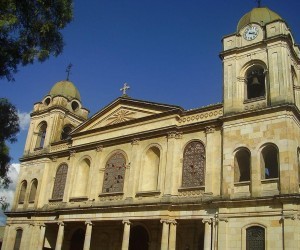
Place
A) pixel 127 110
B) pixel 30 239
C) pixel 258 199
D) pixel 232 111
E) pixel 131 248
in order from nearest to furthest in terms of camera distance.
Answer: pixel 258 199, pixel 232 111, pixel 131 248, pixel 127 110, pixel 30 239

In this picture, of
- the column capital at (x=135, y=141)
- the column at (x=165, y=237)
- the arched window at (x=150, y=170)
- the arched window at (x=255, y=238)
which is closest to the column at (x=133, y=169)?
the column capital at (x=135, y=141)

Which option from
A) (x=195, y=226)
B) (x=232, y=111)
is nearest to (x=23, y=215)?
(x=195, y=226)

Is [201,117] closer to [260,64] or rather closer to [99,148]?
[260,64]

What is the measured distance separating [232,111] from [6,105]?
1134 centimetres

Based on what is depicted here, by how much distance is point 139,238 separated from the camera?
2402 centimetres

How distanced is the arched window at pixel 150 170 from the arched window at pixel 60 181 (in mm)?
7361

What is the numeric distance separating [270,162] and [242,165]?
4.64ft

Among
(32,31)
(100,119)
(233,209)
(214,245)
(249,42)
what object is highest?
(249,42)

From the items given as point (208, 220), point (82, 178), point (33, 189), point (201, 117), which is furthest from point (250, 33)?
point (33, 189)

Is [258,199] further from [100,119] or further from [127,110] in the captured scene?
[100,119]

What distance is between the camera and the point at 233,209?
18391 millimetres

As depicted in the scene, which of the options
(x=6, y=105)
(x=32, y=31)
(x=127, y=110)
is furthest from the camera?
(x=127, y=110)

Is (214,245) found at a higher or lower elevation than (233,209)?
lower

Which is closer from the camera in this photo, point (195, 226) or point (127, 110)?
point (195, 226)
